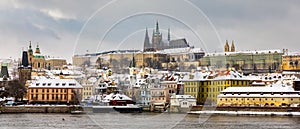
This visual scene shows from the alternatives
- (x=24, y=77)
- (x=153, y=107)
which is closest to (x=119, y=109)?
(x=153, y=107)

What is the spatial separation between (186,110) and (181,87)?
Answer: 227 inches

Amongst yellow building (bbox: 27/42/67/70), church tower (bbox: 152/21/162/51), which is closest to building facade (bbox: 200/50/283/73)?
yellow building (bbox: 27/42/67/70)

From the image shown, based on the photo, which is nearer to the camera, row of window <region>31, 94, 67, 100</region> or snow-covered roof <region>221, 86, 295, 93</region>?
snow-covered roof <region>221, 86, 295, 93</region>

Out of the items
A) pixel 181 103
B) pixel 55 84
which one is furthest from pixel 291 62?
pixel 181 103

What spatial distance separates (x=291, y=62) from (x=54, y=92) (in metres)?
36.6

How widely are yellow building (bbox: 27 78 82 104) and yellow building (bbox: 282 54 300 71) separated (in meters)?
33.9

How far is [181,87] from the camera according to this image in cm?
5025

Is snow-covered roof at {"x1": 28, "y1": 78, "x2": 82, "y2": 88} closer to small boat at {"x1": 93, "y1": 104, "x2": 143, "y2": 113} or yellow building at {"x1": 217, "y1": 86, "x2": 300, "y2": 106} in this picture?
small boat at {"x1": 93, "y1": 104, "x2": 143, "y2": 113}

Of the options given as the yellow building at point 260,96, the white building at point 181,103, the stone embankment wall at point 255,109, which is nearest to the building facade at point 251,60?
the white building at point 181,103

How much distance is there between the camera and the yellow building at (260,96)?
42.9m

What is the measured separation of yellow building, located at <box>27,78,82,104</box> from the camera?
52531mm

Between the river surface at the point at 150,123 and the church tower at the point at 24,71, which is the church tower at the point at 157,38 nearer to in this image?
the river surface at the point at 150,123

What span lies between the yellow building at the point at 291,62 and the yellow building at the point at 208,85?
30.3 m

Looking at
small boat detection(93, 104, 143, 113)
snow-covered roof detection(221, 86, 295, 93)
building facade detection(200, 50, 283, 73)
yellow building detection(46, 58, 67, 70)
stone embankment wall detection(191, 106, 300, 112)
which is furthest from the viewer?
yellow building detection(46, 58, 67, 70)
